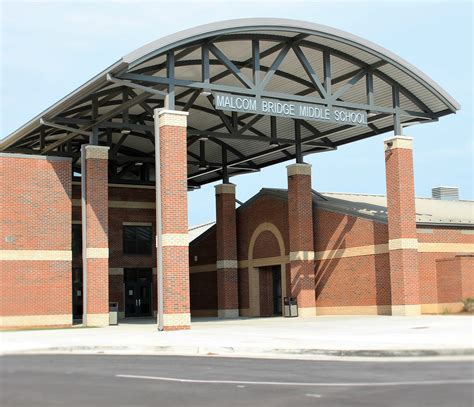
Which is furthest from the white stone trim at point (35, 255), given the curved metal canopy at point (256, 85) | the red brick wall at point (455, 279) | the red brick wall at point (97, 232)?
the red brick wall at point (455, 279)

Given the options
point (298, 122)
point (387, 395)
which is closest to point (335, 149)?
point (298, 122)

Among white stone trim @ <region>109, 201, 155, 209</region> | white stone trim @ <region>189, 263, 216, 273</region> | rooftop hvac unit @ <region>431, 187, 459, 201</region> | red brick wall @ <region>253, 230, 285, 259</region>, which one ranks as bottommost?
white stone trim @ <region>189, 263, 216, 273</region>

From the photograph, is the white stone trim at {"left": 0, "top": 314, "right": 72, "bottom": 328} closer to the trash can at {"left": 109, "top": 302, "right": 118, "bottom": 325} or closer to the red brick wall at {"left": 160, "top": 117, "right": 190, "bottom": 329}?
the trash can at {"left": 109, "top": 302, "right": 118, "bottom": 325}

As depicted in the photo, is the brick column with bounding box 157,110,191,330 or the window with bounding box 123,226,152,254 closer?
the brick column with bounding box 157,110,191,330

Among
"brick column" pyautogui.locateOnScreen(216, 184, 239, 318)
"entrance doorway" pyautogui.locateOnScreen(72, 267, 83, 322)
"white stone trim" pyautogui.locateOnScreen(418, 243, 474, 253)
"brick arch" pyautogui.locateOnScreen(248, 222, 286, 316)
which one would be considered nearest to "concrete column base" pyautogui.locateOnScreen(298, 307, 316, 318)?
"brick arch" pyautogui.locateOnScreen(248, 222, 286, 316)

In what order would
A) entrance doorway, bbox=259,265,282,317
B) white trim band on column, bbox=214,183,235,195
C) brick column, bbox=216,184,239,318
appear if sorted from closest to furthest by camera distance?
entrance doorway, bbox=259,265,282,317 < brick column, bbox=216,184,239,318 < white trim band on column, bbox=214,183,235,195

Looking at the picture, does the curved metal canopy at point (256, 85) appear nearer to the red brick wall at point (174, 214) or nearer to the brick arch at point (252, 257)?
the red brick wall at point (174, 214)

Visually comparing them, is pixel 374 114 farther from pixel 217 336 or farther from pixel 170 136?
pixel 217 336

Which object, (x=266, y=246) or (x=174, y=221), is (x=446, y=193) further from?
(x=174, y=221)

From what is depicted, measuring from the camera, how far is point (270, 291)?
4281cm

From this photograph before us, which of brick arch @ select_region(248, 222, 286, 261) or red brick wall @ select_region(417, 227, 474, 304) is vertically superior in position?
brick arch @ select_region(248, 222, 286, 261)

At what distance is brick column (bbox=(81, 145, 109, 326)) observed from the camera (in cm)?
3256

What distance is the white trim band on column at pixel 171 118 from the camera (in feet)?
89.2

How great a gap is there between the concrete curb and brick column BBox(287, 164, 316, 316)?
64.3ft
